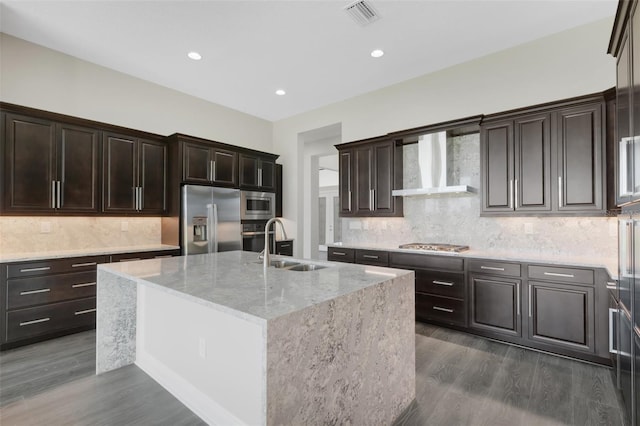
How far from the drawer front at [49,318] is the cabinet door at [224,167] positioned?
2.23 meters

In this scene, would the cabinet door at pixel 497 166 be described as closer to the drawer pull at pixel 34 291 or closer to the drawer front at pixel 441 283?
the drawer front at pixel 441 283

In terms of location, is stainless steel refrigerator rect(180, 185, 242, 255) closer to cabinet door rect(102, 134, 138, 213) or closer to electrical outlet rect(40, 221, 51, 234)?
cabinet door rect(102, 134, 138, 213)

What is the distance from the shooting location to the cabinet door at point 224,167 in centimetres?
467

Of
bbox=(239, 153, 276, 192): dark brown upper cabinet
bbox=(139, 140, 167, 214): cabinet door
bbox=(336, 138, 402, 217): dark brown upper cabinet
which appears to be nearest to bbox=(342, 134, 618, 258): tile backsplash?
bbox=(336, 138, 402, 217): dark brown upper cabinet

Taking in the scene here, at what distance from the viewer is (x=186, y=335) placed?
2.18m

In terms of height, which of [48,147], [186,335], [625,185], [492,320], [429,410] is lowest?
[429,410]

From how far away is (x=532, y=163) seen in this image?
311 centimetres

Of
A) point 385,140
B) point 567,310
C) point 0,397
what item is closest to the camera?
point 0,397

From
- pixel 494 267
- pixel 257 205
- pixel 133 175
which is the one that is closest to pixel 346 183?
pixel 257 205

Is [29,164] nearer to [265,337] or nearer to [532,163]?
[265,337]

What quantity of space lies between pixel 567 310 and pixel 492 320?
638 millimetres

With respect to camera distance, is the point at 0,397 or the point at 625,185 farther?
the point at 0,397

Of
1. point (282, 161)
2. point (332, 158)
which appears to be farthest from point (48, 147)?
point (332, 158)

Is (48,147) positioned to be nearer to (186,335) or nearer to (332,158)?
(186,335)
